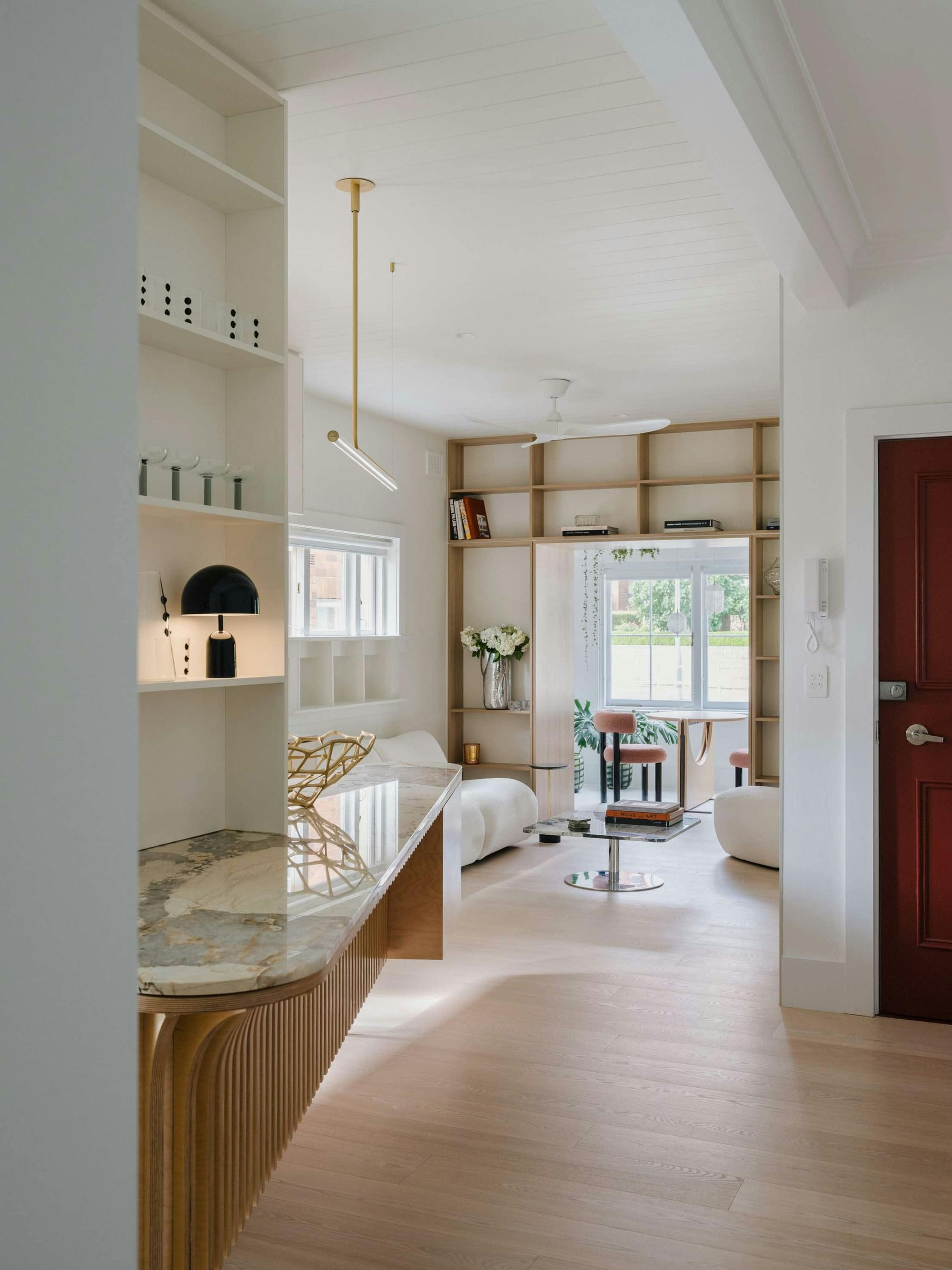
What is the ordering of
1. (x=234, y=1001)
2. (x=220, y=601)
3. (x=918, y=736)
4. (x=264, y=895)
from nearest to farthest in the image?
1. (x=234, y=1001)
2. (x=264, y=895)
3. (x=220, y=601)
4. (x=918, y=736)

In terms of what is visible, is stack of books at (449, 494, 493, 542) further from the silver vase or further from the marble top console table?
the marble top console table

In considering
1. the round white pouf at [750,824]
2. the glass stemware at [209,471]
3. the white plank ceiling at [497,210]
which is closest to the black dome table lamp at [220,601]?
the glass stemware at [209,471]

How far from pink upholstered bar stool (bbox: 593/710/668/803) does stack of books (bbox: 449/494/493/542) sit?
1584mm

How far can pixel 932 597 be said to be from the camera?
144 inches

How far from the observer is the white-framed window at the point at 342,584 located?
6125 millimetres

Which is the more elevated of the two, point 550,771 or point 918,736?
point 918,736

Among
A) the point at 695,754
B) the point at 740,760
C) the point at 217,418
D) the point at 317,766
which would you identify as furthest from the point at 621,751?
the point at 217,418

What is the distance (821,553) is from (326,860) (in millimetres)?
2290

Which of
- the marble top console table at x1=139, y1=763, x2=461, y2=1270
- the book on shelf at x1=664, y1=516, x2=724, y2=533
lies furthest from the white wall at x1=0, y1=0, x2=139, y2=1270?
the book on shelf at x1=664, y1=516, x2=724, y2=533

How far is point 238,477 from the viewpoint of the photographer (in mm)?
2539

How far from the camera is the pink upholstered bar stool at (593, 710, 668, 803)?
7.41 metres

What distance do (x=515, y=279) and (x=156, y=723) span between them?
2.42m

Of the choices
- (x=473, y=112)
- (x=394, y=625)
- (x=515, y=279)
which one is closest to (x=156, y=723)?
(x=473, y=112)

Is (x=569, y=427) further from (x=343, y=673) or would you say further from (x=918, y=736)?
(x=918, y=736)
